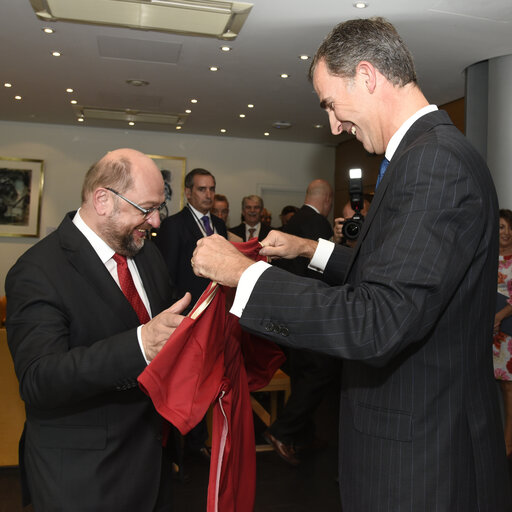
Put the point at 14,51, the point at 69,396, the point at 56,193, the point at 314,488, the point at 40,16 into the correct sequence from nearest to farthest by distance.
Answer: the point at 69,396
the point at 314,488
the point at 40,16
the point at 14,51
the point at 56,193

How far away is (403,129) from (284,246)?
667mm

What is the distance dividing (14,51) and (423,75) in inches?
170

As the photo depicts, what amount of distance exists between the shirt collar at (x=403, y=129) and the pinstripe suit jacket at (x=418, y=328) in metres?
0.03

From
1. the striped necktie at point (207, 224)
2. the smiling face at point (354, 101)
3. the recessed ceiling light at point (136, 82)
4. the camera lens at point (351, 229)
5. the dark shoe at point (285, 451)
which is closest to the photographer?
the smiling face at point (354, 101)

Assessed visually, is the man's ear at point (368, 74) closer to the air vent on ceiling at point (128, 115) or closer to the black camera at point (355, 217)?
the black camera at point (355, 217)

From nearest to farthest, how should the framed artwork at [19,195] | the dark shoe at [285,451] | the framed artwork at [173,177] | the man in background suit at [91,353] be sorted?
1. the man in background suit at [91,353]
2. the dark shoe at [285,451]
3. the framed artwork at [19,195]
4. the framed artwork at [173,177]

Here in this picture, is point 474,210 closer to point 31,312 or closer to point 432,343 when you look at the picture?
point 432,343

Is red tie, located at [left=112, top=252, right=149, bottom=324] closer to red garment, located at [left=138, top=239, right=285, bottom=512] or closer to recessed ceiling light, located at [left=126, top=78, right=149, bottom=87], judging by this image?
red garment, located at [left=138, top=239, right=285, bottom=512]

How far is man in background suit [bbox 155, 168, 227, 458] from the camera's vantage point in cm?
409

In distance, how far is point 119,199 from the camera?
5.97ft

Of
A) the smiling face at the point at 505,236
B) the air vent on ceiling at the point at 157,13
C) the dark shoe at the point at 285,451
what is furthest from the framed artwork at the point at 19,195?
the smiling face at the point at 505,236

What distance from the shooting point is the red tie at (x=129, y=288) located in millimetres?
1813

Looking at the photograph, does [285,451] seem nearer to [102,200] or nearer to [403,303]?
[102,200]

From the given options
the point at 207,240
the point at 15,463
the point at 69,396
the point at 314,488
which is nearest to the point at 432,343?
the point at 207,240
